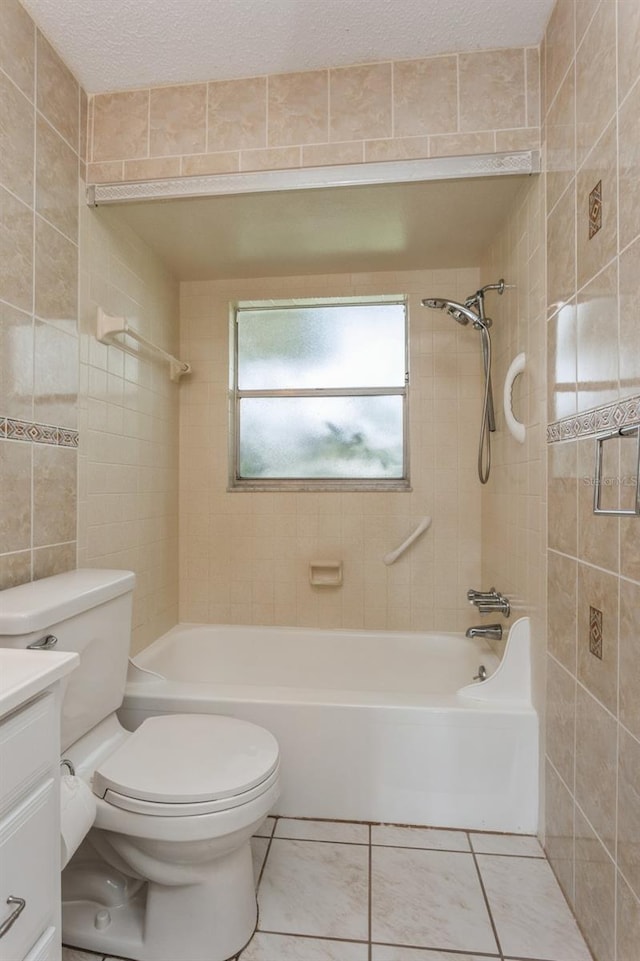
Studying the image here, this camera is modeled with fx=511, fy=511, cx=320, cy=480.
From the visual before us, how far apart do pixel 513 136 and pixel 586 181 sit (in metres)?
0.49

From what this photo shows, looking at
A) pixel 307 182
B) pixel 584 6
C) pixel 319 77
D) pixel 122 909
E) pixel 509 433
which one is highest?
pixel 319 77

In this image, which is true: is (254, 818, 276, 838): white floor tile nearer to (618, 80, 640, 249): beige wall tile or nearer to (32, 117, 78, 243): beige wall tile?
(618, 80, 640, 249): beige wall tile

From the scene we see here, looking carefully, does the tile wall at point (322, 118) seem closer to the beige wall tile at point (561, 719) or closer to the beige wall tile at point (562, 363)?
the beige wall tile at point (562, 363)

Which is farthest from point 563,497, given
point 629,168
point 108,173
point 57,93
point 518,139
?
point 57,93

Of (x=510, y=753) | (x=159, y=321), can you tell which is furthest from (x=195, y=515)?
(x=510, y=753)

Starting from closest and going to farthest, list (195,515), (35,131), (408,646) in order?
(35,131), (408,646), (195,515)

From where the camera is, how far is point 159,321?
7.82 ft

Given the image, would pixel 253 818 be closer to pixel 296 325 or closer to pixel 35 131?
pixel 35 131

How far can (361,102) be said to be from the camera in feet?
5.49

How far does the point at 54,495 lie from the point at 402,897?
1.52m

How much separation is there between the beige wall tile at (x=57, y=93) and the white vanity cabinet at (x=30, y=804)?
162 centimetres

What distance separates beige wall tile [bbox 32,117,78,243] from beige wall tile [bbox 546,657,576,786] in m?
2.03

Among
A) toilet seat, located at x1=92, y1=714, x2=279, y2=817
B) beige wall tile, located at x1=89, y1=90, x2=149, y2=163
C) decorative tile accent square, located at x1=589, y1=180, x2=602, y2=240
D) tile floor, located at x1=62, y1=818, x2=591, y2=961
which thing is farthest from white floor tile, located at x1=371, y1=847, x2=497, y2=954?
beige wall tile, located at x1=89, y1=90, x2=149, y2=163

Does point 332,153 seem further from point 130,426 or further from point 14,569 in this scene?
point 14,569
